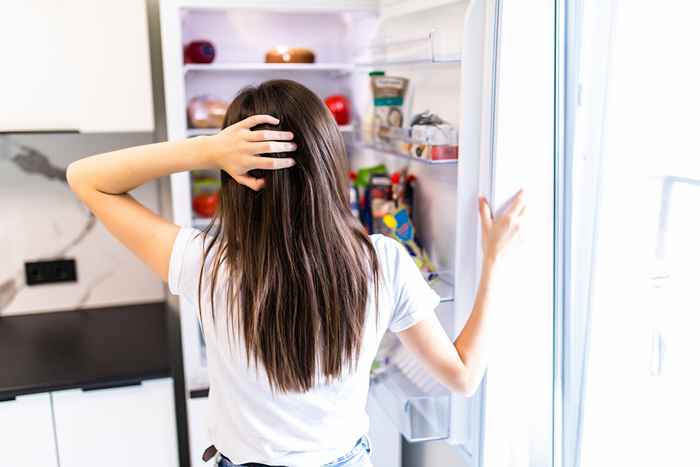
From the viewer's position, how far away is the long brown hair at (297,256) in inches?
39.5

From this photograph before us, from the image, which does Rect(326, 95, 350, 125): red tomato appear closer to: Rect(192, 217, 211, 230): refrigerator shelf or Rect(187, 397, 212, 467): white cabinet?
Rect(192, 217, 211, 230): refrigerator shelf

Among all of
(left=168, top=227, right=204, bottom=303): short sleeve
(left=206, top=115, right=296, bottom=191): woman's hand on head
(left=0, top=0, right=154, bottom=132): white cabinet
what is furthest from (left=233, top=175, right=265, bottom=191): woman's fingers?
(left=0, top=0, right=154, bottom=132): white cabinet

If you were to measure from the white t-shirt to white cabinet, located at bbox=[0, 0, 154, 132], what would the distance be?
2.86 feet

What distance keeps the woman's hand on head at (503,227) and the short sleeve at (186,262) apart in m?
0.55

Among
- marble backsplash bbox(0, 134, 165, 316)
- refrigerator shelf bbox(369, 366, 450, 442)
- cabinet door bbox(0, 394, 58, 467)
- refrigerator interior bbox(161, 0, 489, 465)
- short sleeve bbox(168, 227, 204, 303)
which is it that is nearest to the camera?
short sleeve bbox(168, 227, 204, 303)

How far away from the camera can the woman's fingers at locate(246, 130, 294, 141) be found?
0.96m

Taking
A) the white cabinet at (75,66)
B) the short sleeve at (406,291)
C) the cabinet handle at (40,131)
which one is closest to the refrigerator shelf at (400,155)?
the short sleeve at (406,291)

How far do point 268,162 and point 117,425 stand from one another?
1.18 m

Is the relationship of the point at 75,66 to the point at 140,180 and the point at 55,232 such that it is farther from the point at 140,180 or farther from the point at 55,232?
the point at 140,180

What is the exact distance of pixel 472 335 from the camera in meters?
1.23

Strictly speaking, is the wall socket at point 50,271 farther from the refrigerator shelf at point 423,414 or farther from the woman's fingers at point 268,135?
the woman's fingers at point 268,135

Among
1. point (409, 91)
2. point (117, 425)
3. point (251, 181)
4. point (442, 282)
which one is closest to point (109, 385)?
point (117, 425)

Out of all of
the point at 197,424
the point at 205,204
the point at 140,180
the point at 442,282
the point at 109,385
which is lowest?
the point at 197,424

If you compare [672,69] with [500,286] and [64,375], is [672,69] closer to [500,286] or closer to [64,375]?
[500,286]
